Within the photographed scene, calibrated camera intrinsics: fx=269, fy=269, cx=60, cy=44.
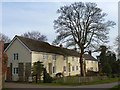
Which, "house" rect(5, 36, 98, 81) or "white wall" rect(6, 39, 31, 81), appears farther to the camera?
"white wall" rect(6, 39, 31, 81)

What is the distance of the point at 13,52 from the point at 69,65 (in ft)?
69.1

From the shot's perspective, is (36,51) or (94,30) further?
(94,30)

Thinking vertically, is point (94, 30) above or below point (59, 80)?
above

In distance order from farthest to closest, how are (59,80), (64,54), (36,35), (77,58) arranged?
(36,35) → (77,58) → (64,54) → (59,80)

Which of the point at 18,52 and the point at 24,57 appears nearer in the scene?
the point at 24,57

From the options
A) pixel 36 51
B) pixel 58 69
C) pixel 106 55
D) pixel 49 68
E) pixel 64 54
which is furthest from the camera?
pixel 106 55

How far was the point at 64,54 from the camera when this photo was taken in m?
63.8

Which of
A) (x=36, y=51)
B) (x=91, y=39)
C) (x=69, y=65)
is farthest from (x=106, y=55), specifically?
(x=36, y=51)

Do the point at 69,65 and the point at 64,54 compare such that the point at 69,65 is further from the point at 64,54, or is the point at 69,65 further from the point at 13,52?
the point at 13,52

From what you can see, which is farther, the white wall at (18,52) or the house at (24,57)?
the white wall at (18,52)

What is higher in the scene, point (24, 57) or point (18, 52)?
point (18, 52)

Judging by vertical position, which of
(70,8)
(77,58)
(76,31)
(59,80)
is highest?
(70,8)

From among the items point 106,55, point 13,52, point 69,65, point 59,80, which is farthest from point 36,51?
point 106,55

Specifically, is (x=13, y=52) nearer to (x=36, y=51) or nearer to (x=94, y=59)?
(x=36, y=51)
